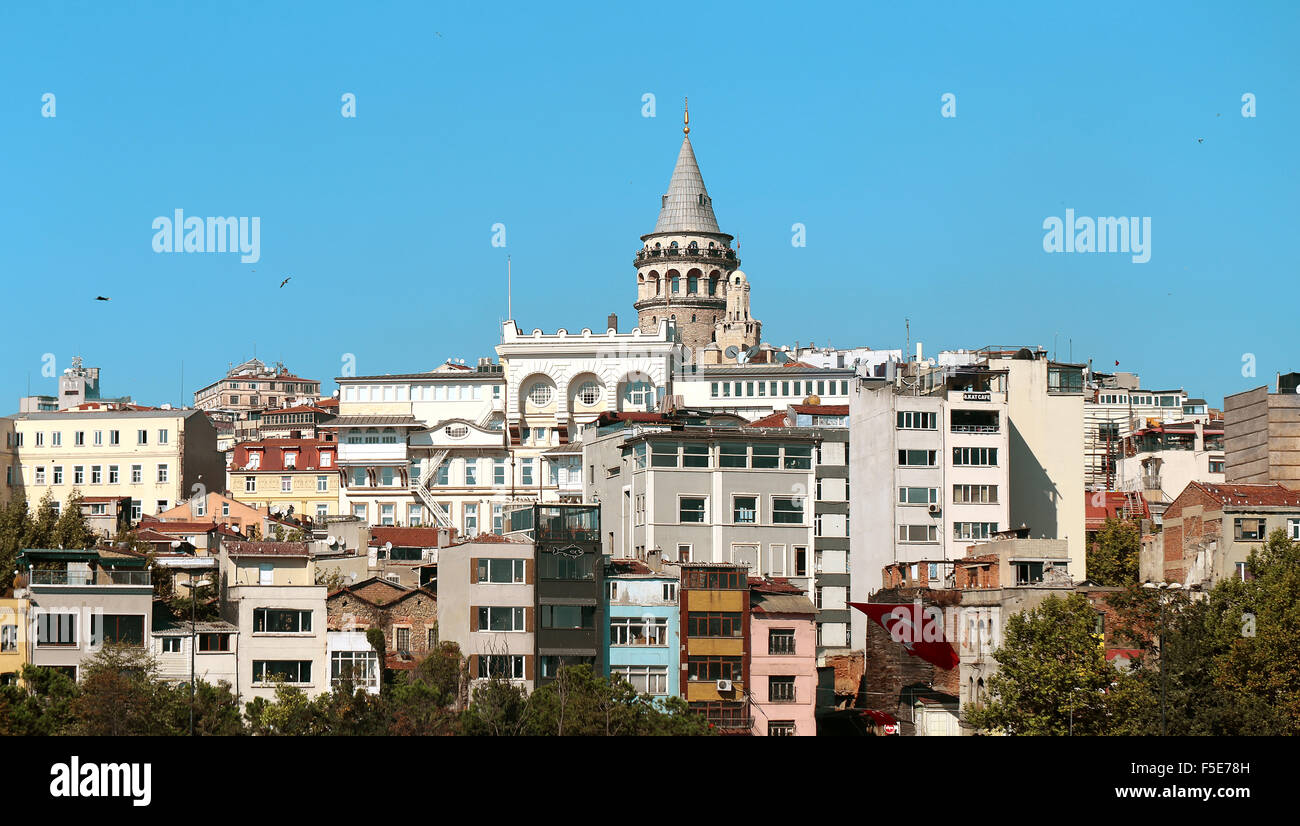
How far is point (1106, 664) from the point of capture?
5981 cm

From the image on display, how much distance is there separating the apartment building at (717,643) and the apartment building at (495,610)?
503 centimetres

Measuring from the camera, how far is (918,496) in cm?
8338

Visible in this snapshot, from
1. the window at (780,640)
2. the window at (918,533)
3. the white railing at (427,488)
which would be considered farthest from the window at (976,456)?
the white railing at (427,488)

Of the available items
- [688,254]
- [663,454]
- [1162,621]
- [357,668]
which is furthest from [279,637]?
[688,254]

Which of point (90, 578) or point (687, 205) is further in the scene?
point (687, 205)

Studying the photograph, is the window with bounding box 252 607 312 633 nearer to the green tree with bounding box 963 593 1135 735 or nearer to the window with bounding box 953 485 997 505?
the green tree with bounding box 963 593 1135 735

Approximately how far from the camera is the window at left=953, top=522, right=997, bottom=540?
273 ft

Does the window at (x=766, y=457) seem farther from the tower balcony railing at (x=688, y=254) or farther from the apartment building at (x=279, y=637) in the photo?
the tower balcony railing at (x=688, y=254)

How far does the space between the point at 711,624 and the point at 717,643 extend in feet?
2.10

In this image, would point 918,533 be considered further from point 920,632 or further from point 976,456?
point 920,632

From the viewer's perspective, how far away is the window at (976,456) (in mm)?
84125

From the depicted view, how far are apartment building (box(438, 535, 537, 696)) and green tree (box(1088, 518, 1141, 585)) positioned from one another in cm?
2632

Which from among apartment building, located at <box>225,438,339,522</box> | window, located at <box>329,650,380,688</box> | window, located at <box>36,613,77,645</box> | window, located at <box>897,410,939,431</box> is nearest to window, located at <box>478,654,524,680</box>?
window, located at <box>329,650,380,688</box>
